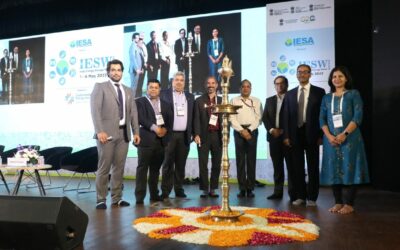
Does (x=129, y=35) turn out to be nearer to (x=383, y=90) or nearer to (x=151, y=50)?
(x=151, y=50)

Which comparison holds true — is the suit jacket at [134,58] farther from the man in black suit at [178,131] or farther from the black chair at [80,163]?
the man in black suit at [178,131]

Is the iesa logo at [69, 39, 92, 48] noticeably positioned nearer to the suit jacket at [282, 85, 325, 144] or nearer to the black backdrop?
the black backdrop

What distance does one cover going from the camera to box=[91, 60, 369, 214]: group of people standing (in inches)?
154

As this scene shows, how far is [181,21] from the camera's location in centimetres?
721

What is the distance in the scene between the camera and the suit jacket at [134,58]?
24.4ft

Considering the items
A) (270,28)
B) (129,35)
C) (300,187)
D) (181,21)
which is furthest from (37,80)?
(300,187)

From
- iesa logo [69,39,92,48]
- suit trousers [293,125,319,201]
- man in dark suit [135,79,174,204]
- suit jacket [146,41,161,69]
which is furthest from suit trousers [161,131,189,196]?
iesa logo [69,39,92,48]

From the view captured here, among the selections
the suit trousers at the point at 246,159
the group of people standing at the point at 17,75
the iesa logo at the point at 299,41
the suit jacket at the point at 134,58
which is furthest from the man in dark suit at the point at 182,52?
the group of people standing at the point at 17,75

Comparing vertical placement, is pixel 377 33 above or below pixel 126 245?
above

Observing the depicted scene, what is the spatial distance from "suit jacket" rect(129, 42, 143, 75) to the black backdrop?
0.61 m

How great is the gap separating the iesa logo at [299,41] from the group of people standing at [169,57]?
1.11 meters

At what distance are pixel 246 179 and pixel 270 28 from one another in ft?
9.01

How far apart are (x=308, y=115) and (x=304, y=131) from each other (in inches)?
7.7

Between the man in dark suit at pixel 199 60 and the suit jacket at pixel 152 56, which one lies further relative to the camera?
the suit jacket at pixel 152 56
